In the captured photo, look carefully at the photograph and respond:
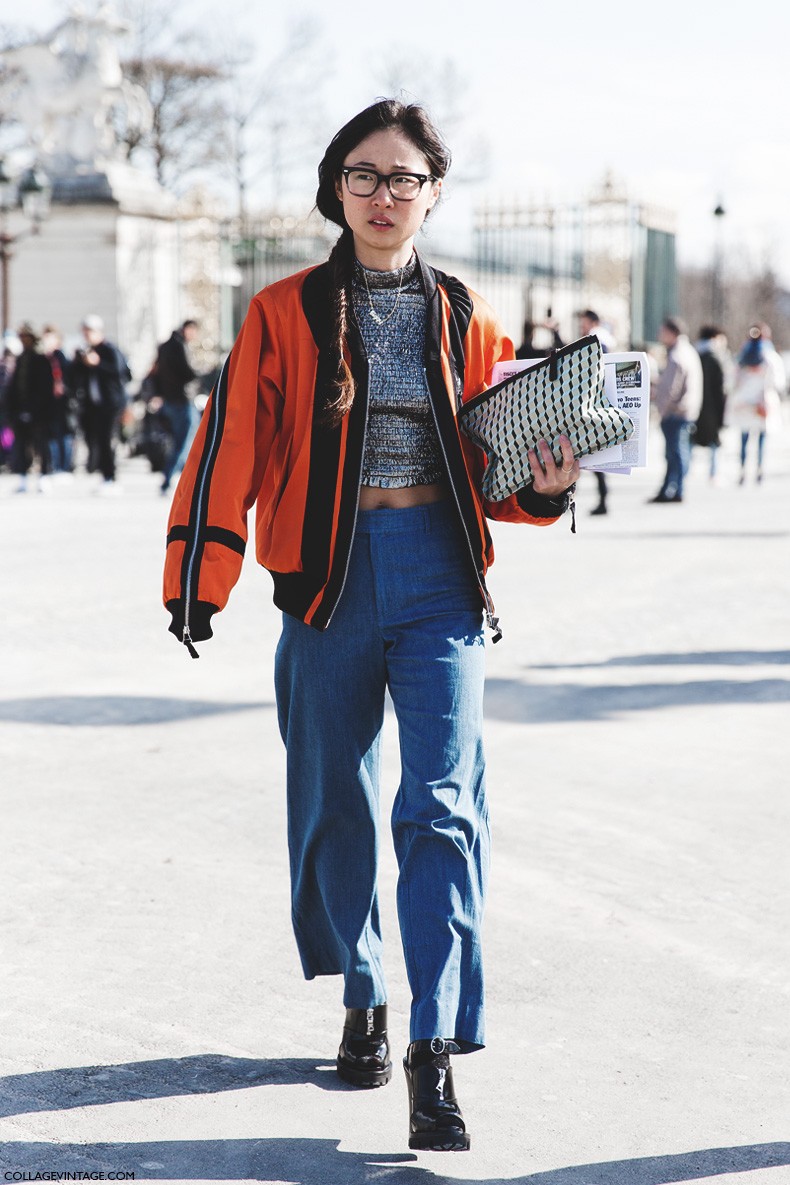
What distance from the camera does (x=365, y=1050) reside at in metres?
3.20

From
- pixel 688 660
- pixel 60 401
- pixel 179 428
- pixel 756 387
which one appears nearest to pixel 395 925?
pixel 688 660

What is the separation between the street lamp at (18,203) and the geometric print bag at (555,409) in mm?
18451

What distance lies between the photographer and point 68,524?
44.6 ft

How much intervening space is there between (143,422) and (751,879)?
614 inches

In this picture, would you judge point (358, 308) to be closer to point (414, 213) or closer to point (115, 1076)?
point (414, 213)

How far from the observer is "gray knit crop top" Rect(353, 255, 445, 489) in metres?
3.06

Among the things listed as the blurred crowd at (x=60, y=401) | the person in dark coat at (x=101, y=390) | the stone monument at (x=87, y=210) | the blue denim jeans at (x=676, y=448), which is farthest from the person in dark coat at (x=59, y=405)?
the blue denim jeans at (x=676, y=448)

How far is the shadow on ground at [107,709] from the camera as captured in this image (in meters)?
6.41

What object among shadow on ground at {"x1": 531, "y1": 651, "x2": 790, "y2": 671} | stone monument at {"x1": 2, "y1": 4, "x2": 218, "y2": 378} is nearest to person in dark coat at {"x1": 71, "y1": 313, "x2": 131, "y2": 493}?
stone monument at {"x1": 2, "y1": 4, "x2": 218, "y2": 378}

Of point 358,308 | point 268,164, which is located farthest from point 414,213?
point 268,164

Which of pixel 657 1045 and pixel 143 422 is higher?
pixel 143 422

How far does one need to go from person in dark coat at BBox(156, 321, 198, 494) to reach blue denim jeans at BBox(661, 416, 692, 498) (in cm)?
462

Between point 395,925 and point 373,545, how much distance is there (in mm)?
1488

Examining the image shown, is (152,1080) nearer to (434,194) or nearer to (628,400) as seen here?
(628,400)
